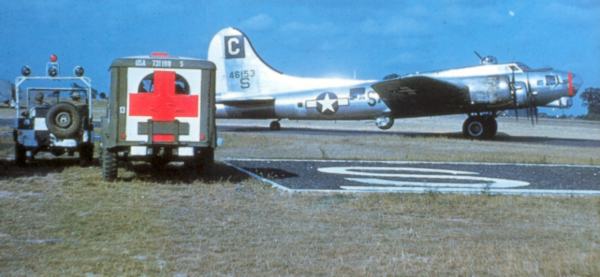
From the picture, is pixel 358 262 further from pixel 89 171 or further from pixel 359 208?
pixel 89 171

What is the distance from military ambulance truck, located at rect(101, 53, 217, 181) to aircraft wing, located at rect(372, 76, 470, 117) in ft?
59.8

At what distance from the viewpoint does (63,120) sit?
48.9ft

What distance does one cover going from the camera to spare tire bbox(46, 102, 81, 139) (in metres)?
14.8

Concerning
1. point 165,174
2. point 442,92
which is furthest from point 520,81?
point 165,174

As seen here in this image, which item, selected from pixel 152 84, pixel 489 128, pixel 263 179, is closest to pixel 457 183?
pixel 263 179

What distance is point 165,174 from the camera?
14.4 meters

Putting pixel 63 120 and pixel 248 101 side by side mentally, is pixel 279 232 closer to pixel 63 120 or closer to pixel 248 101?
pixel 63 120

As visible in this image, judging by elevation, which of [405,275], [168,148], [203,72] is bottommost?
[405,275]

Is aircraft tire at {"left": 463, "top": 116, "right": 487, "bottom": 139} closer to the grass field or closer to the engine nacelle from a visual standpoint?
the engine nacelle

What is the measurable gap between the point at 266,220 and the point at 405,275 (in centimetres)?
316

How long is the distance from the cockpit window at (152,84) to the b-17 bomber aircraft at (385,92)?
18265mm

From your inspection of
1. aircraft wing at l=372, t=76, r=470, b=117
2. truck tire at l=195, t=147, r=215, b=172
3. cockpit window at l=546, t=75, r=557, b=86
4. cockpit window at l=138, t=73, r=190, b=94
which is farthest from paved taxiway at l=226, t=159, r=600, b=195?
cockpit window at l=546, t=75, r=557, b=86

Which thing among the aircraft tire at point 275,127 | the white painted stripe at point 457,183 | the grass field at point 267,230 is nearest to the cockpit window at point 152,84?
the grass field at point 267,230

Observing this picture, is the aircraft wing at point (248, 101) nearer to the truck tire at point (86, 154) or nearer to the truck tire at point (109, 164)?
the truck tire at point (86, 154)
